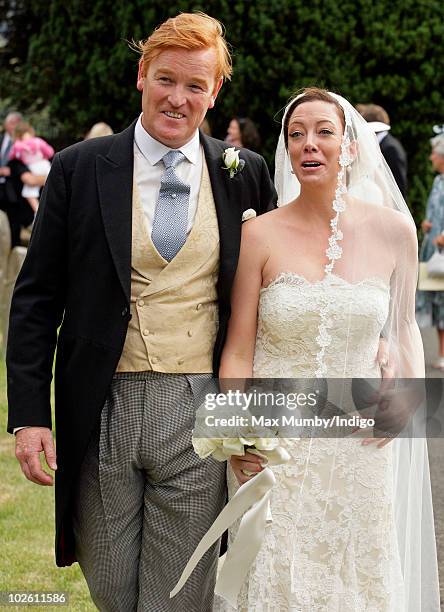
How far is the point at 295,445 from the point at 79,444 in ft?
2.43

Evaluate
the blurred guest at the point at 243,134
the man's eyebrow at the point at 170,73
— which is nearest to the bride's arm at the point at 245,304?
the man's eyebrow at the point at 170,73

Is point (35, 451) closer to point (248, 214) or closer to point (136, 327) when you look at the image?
point (136, 327)

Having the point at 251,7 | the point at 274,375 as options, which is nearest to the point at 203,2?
the point at 251,7

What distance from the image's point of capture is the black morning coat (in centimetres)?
343

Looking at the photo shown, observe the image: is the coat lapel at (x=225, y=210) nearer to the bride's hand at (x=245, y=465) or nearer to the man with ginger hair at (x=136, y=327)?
the man with ginger hair at (x=136, y=327)

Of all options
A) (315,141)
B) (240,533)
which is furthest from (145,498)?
(315,141)

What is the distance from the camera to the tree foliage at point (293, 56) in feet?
48.1

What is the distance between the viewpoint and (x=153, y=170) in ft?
11.6

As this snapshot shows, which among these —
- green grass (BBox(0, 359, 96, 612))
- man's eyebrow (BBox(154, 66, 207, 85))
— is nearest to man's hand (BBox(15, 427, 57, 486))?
man's eyebrow (BBox(154, 66, 207, 85))

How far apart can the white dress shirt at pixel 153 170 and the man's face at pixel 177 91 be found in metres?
0.04

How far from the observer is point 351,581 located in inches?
146

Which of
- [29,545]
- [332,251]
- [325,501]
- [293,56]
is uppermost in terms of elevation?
[293,56]

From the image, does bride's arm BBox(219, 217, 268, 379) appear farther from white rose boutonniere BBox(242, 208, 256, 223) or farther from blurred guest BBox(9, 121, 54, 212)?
blurred guest BBox(9, 121, 54, 212)

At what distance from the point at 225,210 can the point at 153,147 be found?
12.0 inches
